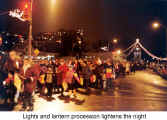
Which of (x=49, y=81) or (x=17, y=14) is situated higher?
(x=17, y=14)

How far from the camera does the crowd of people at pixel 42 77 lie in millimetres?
6344

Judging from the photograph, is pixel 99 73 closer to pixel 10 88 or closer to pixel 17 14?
pixel 10 88

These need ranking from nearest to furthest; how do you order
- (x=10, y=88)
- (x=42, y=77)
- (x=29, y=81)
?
(x=29, y=81) → (x=10, y=88) → (x=42, y=77)

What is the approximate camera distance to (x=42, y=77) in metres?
8.52

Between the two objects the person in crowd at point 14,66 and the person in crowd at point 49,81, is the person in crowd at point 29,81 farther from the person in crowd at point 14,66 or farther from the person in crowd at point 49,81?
the person in crowd at point 49,81

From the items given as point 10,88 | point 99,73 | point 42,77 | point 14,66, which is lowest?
point 10,88

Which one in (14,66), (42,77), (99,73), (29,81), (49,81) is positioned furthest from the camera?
(99,73)

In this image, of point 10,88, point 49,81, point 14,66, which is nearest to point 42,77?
point 49,81

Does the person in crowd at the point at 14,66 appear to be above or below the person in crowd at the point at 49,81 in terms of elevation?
Result: above

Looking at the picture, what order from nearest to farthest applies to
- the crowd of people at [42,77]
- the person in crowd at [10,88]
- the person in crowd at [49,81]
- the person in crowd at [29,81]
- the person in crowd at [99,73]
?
the person in crowd at [29,81] < the crowd of people at [42,77] < the person in crowd at [10,88] < the person in crowd at [49,81] < the person in crowd at [99,73]

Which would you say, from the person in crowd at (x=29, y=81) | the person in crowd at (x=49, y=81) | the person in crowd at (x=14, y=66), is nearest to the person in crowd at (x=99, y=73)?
the person in crowd at (x=49, y=81)

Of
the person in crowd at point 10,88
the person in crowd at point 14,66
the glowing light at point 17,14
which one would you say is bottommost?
the person in crowd at point 10,88

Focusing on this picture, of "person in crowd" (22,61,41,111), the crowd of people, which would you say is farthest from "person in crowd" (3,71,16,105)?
"person in crowd" (22,61,41,111)

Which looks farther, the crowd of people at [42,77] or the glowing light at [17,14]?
the glowing light at [17,14]
